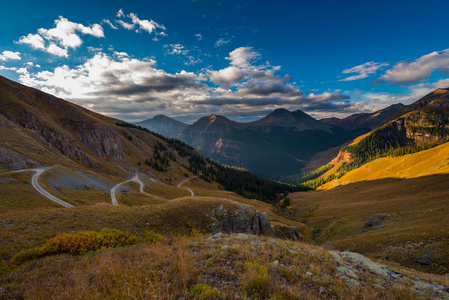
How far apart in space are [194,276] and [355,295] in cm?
587

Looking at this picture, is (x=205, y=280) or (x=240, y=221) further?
(x=240, y=221)

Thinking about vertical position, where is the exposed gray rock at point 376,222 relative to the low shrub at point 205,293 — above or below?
below

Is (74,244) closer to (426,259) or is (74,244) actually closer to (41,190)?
(41,190)

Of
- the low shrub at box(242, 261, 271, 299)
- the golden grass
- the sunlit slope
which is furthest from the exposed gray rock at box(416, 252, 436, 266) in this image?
the sunlit slope

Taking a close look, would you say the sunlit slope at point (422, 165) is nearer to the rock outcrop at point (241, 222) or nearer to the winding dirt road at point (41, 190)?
the rock outcrop at point (241, 222)

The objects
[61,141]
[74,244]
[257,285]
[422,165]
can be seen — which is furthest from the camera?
[422,165]

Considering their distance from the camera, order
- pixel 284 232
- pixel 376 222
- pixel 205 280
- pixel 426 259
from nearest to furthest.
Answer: pixel 205 280 → pixel 426 259 → pixel 376 222 → pixel 284 232

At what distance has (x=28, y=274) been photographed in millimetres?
8242

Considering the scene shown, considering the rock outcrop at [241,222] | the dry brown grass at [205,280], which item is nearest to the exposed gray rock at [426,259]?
the dry brown grass at [205,280]

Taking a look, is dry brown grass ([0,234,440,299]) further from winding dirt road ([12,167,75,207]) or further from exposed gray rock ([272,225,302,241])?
exposed gray rock ([272,225,302,241])

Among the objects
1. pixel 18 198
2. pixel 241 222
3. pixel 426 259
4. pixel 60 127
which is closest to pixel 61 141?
pixel 60 127

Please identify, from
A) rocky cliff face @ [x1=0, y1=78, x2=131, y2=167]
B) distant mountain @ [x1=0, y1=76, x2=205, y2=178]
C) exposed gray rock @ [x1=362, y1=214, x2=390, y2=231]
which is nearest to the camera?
exposed gray rock @ [x1=362, y1=214, x2=390, y2=231]

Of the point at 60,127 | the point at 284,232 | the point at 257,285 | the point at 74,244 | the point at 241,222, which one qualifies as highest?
the point at 60,127

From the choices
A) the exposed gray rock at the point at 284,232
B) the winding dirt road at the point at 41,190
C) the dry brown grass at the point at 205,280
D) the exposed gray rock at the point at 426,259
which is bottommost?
the exposed gray rock at the point at 284,232
